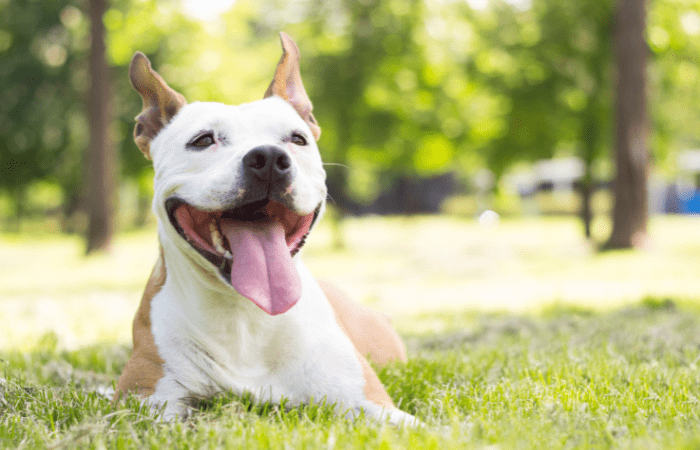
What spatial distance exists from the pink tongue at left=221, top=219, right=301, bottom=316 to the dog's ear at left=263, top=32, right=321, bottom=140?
87 cm

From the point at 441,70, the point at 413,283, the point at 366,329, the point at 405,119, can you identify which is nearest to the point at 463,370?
the point at 366,329

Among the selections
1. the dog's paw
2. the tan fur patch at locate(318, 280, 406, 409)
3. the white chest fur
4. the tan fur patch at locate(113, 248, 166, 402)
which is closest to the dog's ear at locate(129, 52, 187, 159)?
the tan fur patch at locate(113, 248, 166, 402)

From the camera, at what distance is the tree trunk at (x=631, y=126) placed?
38.1 ft

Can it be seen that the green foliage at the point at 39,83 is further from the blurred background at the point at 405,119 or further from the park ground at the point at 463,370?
the park ground at the point at 463,370

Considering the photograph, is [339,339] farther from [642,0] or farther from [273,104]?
[642,0]

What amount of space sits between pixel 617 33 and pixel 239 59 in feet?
47.7

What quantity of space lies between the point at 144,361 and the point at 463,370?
5.64 feet

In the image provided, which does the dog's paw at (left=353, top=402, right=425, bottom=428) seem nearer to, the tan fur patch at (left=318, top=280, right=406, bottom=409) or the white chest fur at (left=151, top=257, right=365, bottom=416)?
the white chest fur at (left=151, top=257, right=365, bottom=416)

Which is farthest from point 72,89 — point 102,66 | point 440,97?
point 440,97

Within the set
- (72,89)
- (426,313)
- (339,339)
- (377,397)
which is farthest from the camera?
(72,89)

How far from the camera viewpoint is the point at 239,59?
2284 cm

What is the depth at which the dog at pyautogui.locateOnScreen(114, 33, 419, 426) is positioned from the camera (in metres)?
2.40

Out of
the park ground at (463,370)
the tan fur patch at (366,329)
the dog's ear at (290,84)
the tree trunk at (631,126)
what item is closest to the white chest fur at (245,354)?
the park ground at (463,370)

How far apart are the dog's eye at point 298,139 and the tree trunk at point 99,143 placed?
12351 mm
